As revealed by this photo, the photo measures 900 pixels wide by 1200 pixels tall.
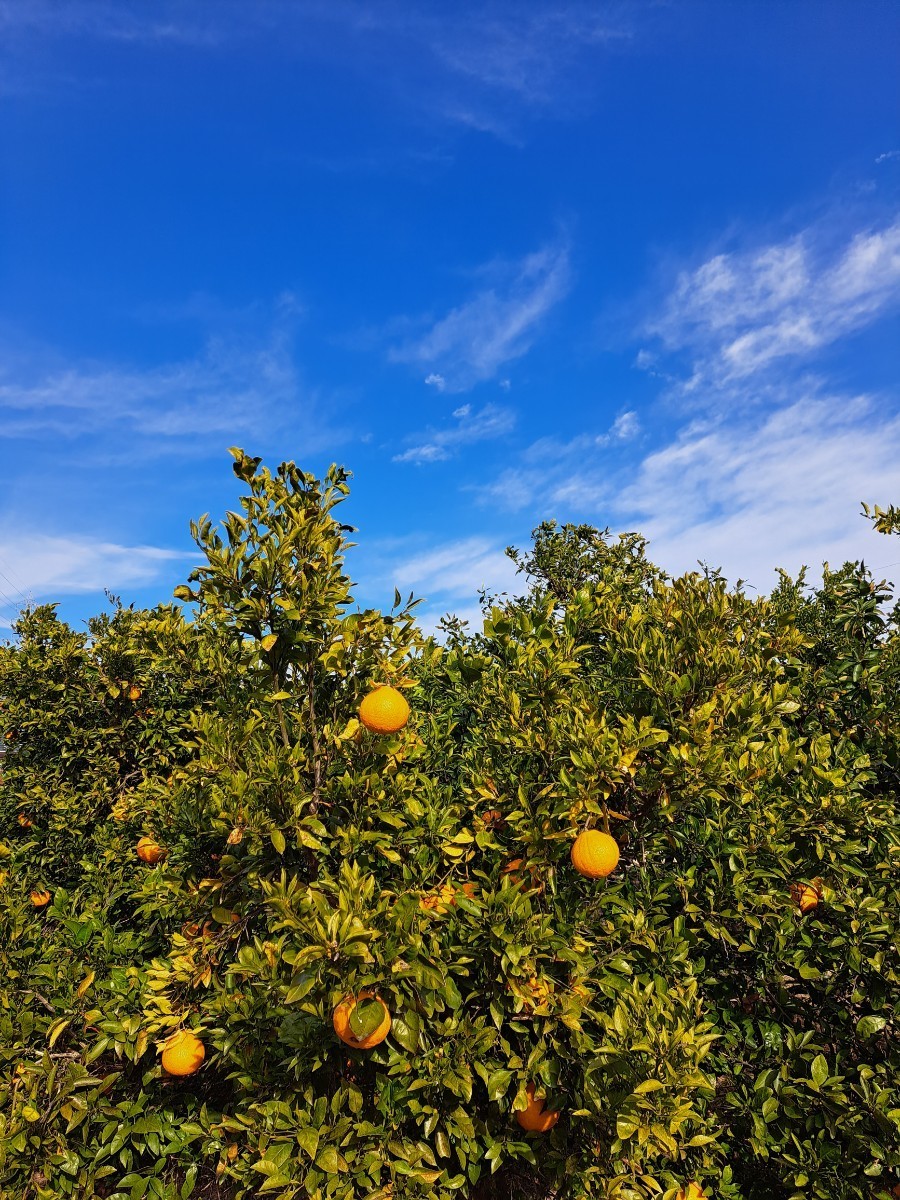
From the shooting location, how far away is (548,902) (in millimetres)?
2449

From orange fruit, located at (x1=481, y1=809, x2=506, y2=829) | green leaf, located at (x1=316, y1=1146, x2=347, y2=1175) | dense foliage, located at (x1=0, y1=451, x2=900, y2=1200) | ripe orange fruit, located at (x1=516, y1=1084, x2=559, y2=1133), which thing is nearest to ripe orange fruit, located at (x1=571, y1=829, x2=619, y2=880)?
dense foliage, located at (x1=0, y1=451, x2=900, y2=1200)

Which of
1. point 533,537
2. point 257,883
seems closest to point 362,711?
point 257,883

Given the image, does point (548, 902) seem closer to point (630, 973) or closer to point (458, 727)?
point (630, 973)

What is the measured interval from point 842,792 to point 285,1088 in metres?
2.60

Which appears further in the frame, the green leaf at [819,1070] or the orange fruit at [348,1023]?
the green leaf at [819,1070]

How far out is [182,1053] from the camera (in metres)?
2.47

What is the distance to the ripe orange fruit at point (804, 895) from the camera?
9.36 ft

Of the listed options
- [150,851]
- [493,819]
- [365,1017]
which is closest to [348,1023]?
[365,1017]

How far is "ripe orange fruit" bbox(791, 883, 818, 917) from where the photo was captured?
285cm

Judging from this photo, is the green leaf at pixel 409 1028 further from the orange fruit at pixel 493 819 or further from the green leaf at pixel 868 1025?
the green leaf at pixel 868 1025

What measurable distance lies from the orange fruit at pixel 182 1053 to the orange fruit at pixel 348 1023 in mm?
958

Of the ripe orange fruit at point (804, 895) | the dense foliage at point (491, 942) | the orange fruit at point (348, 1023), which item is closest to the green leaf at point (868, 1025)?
the dense foliage at point (491, 942)

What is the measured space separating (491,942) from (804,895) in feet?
5.27

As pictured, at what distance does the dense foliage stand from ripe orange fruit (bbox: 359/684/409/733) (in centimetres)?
22
